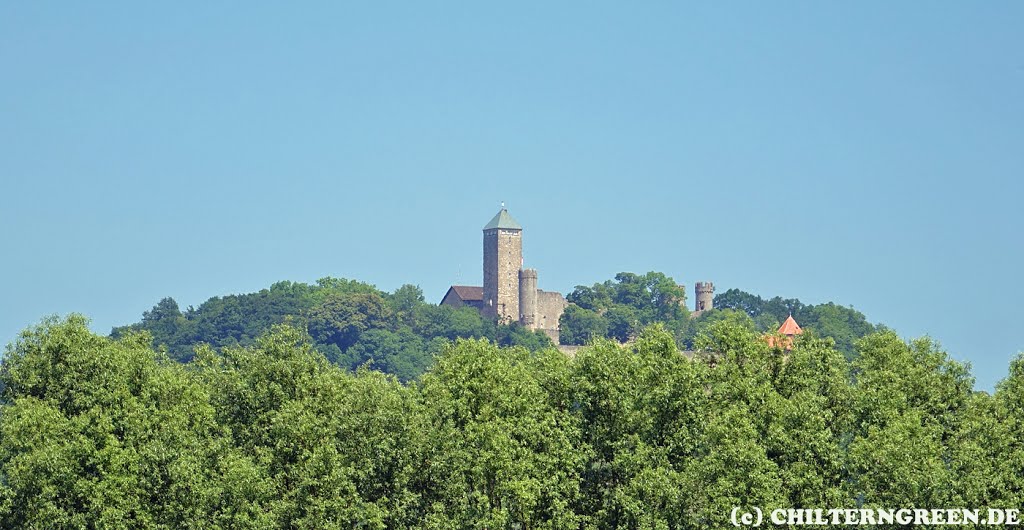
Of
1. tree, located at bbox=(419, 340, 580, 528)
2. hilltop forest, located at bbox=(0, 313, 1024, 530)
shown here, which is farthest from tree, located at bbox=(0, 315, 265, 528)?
tree, located at bbox=(419, 340, 580, 528)

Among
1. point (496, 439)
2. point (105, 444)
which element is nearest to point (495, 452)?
point (496, 439)

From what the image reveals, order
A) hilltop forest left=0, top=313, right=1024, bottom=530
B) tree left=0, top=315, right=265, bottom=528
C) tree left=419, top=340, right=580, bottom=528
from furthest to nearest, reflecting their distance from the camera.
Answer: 1. tree left=0, top=315, right=265, bottom=528
2. tree left=419, top=340, right=580, bottom=528
3. hilltop forest left=0, top=313, right=1024, bottom=530

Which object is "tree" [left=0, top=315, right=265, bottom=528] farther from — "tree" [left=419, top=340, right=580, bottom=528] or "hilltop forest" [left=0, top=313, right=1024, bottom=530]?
"tree" [left=419, top=340, right=580, bottom=528]

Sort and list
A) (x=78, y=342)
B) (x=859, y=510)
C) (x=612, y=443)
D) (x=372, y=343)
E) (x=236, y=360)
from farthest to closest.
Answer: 1. (x=372, y=343)
2. (x=236, y=360)
3. (x=78, y=342)
4. (x=612, y=443)
5. (x=859, y=510)

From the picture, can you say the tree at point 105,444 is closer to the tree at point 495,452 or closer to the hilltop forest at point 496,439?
the hilltop forest at point 496,439

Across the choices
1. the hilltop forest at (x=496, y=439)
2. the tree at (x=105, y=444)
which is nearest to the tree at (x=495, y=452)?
the hilltop forest at (x=496, y=439)

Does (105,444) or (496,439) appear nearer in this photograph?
(496,439)

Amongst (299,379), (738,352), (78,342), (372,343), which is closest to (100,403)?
(78,342)

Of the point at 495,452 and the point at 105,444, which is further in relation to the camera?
the point at 105,444

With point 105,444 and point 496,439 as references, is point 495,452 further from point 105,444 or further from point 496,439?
point 105,444

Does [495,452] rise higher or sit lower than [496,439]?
lower

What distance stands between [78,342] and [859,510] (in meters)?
23.3

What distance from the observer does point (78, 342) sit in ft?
185

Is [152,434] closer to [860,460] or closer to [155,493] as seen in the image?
[155,493]
